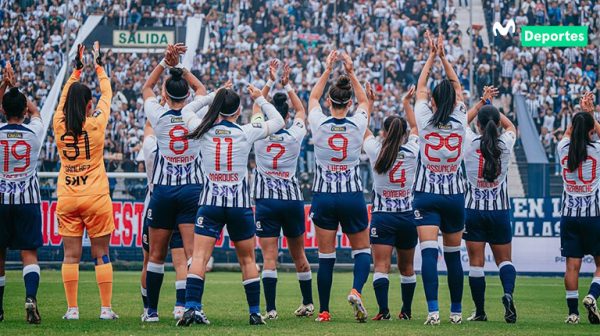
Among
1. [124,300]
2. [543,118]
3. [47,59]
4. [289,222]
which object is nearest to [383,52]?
[543,118]

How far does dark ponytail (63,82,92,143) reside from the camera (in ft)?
37.9

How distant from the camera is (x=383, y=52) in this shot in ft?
117

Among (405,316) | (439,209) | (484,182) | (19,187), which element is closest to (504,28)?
(484,182)

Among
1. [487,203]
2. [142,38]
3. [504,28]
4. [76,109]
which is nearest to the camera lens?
[76,109]

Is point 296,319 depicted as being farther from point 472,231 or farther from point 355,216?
point 472,231

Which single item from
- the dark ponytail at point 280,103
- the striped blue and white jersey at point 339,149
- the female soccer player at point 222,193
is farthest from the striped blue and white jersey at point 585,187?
the female soccer player at point 222,193

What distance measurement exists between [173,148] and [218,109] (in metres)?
0.89

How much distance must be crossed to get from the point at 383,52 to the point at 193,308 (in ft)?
84.6

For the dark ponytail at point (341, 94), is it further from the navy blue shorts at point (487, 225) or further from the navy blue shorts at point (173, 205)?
the navy blue shorts at point (487, 225)

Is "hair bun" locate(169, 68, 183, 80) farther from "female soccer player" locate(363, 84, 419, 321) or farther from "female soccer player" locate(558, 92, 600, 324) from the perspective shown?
"female soccer player" locate(558, 92, 600, 324)

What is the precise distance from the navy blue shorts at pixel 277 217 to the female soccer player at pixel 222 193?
1252 mm

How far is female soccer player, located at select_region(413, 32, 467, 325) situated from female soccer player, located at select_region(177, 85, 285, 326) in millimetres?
1985

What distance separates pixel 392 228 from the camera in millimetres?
12570

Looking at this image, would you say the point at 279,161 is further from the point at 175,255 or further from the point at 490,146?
the point at 490,146
